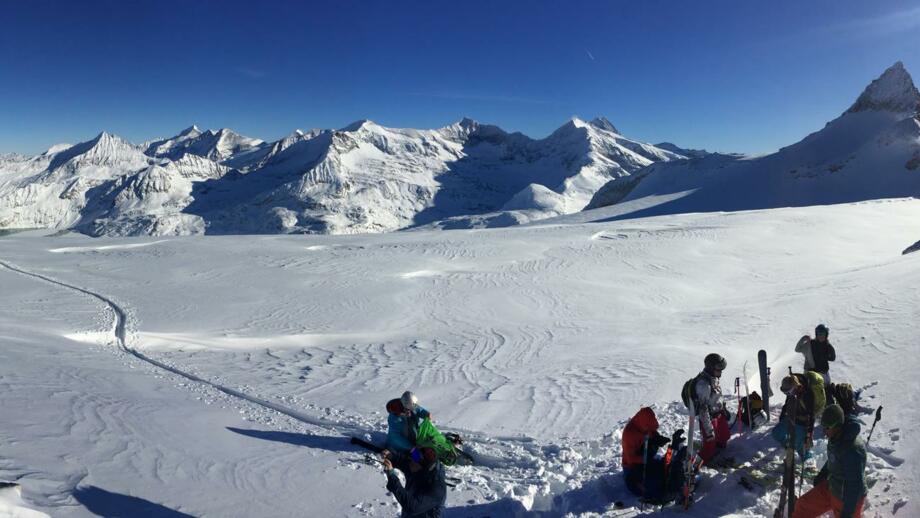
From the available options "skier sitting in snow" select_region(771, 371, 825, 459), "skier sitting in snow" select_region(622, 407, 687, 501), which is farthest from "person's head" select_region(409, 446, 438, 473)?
"skier sitting in snow" select_region(771, 371, 825, 459)

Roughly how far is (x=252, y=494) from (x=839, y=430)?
5.80m

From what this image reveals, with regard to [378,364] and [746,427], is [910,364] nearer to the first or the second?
[746,427]

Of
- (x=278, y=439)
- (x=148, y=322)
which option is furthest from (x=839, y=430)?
(x=148, y=322)

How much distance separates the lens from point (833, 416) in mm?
4652

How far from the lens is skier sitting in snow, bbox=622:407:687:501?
5.79 metres

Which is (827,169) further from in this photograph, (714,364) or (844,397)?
(714,364)

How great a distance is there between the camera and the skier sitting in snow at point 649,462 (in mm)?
5785

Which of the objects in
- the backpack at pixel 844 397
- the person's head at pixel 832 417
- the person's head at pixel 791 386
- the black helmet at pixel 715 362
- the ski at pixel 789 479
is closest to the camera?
the person's head at pixel 832 417

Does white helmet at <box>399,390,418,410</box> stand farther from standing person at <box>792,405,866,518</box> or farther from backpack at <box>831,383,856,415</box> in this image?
backpack at <box>831,383,856,415</box>

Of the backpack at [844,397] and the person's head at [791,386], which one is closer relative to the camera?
the person's head at [791,386]

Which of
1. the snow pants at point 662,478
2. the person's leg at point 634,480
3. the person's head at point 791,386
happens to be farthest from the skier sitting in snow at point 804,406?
the person's leg at point 634,480

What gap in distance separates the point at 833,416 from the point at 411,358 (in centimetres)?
964

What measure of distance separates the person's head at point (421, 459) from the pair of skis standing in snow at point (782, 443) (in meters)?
2.58

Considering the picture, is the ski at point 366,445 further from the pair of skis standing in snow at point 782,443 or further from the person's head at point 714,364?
the person's head at point 714,364
